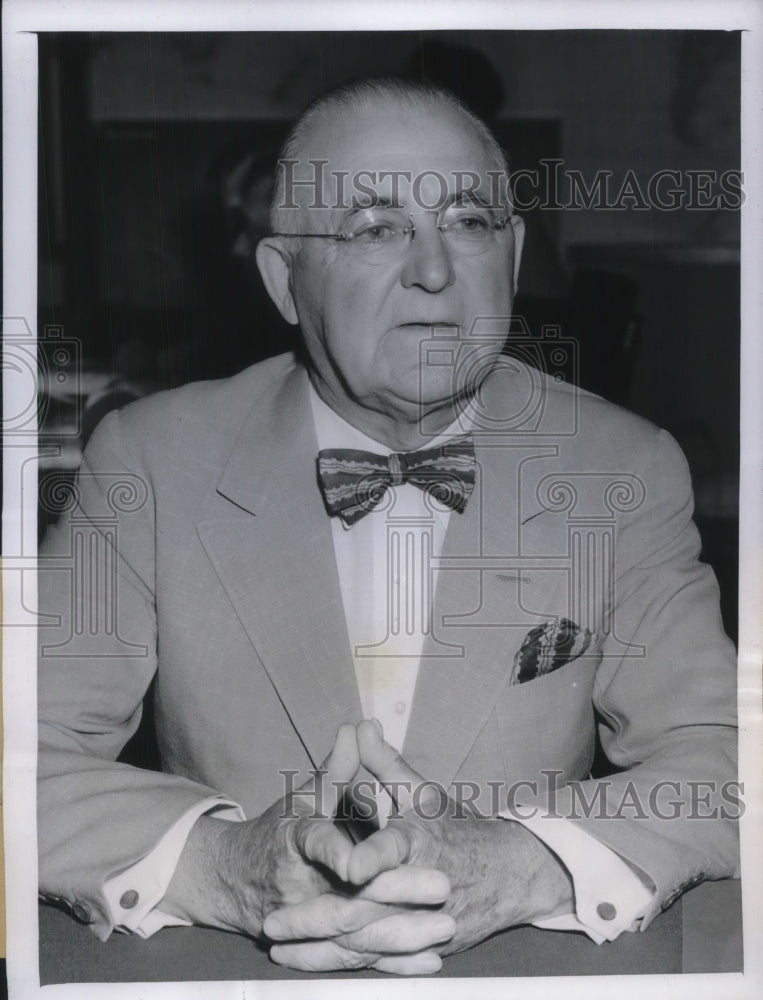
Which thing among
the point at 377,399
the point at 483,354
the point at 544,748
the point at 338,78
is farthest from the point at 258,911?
the point at 338,78

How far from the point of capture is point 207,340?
208 centimetres

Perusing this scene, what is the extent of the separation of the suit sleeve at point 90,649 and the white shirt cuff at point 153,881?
1.7 inches

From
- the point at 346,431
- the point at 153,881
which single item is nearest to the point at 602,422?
the point at 346,431

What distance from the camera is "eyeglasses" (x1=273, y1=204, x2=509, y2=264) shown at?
2.00 metres

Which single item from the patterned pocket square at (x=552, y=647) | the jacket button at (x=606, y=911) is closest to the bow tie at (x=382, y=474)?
the patterned pocket square at (x=552, y=647)

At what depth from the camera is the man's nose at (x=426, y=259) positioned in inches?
78.4

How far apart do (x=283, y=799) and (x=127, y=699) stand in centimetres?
32

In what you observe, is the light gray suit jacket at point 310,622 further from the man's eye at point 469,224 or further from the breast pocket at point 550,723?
the man's eye at point 469,224

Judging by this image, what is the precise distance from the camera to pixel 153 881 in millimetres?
2045

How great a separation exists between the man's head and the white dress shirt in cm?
12

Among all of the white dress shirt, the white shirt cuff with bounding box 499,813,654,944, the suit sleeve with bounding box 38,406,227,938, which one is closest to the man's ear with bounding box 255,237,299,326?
the white dress shirt

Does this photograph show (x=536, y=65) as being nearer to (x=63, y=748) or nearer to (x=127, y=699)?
(x=127, y=699)

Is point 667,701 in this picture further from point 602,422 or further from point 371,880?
point 371,880

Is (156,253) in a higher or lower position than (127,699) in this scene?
higher
